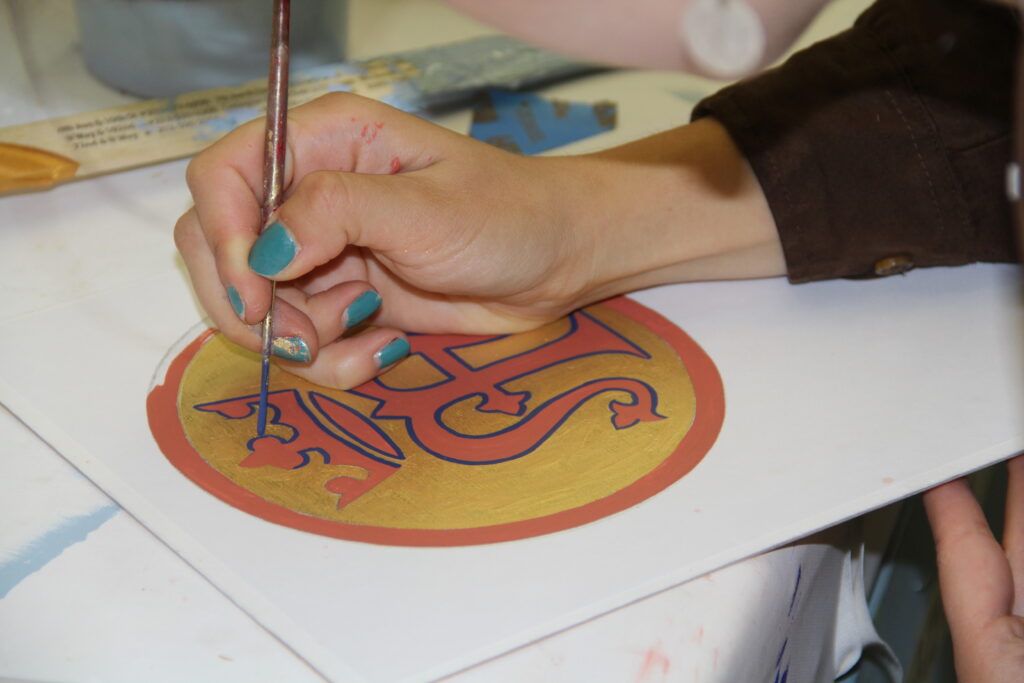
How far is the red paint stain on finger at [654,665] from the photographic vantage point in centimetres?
45

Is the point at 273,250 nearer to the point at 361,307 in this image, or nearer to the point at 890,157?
the point at 361,307

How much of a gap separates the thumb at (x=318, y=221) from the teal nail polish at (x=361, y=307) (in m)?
0.07

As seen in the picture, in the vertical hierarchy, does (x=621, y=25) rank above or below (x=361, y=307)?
above

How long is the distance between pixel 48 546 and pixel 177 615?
0.10 metres

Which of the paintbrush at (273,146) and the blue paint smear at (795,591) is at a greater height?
the paintbrush at (273,146)

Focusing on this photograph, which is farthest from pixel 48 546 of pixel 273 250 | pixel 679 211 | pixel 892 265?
pixel 892 265

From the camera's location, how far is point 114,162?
2.97 ft

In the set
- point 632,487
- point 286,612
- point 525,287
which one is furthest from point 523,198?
point 286,612

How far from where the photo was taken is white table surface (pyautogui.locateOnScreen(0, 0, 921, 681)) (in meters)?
0.45

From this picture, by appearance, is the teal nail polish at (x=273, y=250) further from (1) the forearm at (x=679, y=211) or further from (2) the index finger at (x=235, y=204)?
(1) the forearm at (x=679, y=211)

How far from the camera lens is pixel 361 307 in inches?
26.5

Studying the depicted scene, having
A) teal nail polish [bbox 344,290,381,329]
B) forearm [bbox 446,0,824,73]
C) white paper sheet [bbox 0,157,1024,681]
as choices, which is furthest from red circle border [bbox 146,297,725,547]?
forearm [bbox 446,0,824,73]

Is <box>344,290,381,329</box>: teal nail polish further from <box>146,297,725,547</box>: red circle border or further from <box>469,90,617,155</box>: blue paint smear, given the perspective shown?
<box>469,90,617,155</box>: blue paint smear

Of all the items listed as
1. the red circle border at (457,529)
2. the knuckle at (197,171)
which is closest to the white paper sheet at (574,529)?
the red circle border at (457,529)
